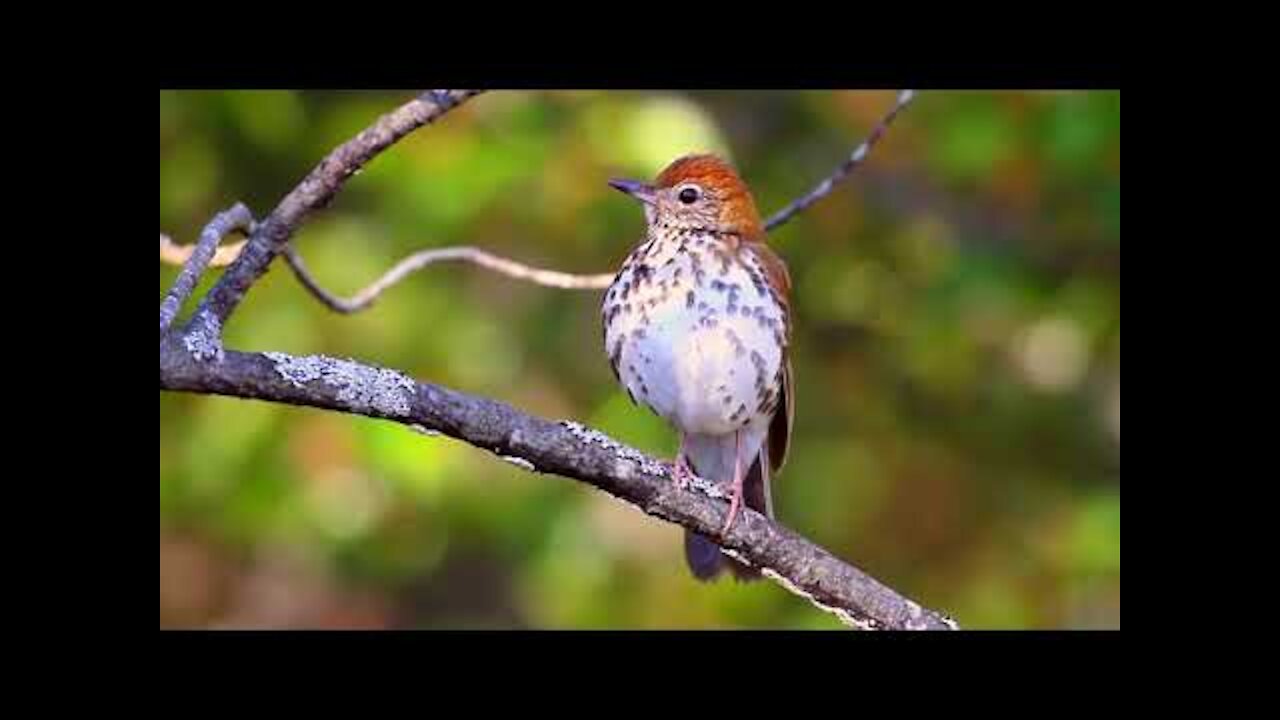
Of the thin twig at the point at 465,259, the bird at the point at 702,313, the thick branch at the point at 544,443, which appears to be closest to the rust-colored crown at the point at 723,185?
the bird at the point at 702,313

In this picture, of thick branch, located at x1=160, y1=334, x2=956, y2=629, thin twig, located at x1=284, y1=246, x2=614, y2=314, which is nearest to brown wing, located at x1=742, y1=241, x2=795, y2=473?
thin twig, located at x1=284, y1=246, x2=614, y2=314

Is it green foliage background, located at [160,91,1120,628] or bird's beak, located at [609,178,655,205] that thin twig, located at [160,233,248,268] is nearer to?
bird's beak, located at [609,178,655,205]

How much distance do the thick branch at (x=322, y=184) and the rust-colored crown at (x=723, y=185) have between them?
129 cm

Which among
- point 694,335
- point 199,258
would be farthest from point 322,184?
point 694,335

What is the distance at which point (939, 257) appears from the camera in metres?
6.00

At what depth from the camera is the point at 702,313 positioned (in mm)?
4059

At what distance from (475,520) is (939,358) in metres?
1.60

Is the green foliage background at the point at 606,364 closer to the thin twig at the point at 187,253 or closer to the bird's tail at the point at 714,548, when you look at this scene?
the bird's tail at the point at 714,548

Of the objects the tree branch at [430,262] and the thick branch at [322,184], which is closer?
the thick branch at [322,184]

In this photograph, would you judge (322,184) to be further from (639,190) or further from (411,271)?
(639,190)

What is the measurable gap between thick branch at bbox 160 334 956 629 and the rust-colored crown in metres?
0.96

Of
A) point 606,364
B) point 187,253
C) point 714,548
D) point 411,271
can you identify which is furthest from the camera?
point 606,364

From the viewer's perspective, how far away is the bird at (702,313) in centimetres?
407

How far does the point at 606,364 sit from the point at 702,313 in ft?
6.47
